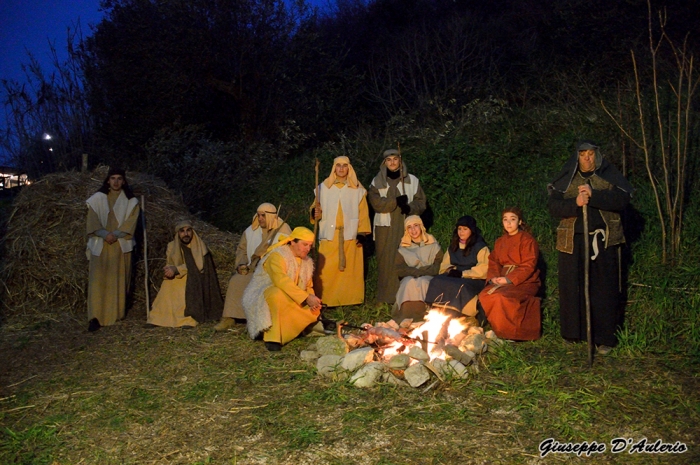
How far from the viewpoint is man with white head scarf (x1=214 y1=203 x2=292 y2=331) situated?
25.5 ft

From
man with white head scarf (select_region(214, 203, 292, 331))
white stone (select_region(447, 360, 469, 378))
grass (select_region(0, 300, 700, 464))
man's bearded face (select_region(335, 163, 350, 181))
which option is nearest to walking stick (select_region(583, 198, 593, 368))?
grass (select_region(0, 300, 700, 464))

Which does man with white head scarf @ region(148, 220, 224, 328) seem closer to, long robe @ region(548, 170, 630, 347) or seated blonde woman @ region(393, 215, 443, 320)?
seated blonde woman @ region(393, 215, 443, 320)

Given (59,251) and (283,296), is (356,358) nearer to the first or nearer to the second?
(283,296)

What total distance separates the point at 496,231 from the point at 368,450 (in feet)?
16.1

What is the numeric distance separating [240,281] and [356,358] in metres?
2.53

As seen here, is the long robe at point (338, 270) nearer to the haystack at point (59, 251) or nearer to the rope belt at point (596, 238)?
the haystack at point (59, 251)

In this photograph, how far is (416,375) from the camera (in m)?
5.38

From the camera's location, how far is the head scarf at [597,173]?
6.11 metres

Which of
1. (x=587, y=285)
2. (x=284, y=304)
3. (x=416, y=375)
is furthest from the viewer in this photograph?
(x=284, y=304)

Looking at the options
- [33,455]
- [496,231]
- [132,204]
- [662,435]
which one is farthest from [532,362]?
[132,204]

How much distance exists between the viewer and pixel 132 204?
8.48m

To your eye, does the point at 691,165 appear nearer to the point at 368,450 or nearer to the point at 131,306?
the point at 368,450

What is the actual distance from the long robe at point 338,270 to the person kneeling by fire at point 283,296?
1.02 meters

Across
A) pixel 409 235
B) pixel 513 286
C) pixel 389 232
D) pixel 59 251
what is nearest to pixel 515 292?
pixel 513 286
